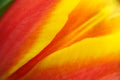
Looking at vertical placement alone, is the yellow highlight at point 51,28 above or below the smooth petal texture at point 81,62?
above

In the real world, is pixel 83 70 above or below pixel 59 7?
below

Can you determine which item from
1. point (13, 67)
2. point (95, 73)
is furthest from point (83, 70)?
point (13, 67)

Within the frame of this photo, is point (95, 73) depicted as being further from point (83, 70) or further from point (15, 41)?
point (15, 41)

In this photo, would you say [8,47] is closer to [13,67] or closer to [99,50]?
[13,67]

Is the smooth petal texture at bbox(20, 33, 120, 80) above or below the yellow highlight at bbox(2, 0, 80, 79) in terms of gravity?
below

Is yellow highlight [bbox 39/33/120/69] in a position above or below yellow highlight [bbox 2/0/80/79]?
below

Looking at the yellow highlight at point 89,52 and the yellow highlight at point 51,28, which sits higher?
the yellow highlight at point 51,28

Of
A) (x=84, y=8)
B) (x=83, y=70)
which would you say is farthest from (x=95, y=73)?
(x=84, y=8)
